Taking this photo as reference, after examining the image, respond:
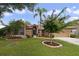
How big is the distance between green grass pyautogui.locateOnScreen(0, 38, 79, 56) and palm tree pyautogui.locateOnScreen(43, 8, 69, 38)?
0.12 metres

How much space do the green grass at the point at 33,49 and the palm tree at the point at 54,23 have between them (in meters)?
0.12

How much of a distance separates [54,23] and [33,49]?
0.30m

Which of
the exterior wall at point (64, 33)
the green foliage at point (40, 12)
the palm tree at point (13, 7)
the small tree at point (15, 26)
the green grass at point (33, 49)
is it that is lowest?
the green grass at point (33, 49)

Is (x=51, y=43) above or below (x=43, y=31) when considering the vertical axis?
below

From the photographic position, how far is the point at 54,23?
206cm

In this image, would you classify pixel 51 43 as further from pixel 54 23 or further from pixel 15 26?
pixel 15 26

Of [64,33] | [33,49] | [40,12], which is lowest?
[33,49]

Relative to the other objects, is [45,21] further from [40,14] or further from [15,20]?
[15,20]

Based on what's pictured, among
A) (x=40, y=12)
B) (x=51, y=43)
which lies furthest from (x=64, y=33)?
(x=40, y=12)

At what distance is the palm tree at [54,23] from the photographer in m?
2.03

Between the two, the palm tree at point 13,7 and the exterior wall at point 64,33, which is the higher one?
the palm tree at point 13,7

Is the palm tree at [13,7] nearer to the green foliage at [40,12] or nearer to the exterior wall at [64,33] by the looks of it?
the green foliage at [40,12]

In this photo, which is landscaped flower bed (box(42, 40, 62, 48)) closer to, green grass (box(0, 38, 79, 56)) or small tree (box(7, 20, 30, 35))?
green grass (box(0, 38, 79, 56))

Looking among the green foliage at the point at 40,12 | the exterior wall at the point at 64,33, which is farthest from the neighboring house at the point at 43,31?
the green foliage at the point at 40,12
